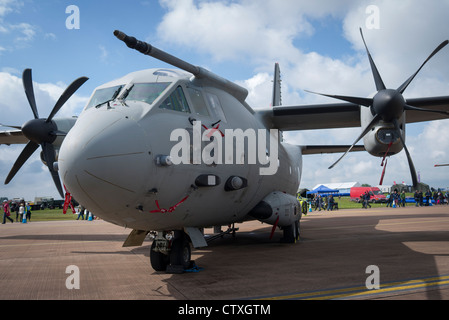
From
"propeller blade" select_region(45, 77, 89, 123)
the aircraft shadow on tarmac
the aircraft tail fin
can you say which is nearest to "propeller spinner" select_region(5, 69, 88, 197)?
"propeller blade" select_region(45, 77, 89, 123)

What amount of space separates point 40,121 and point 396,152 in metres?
12.5

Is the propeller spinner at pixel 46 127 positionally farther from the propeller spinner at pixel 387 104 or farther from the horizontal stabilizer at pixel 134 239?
the propeller spinner at pixel 387 104

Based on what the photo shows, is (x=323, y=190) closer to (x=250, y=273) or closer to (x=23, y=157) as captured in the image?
(x=23, y=157)

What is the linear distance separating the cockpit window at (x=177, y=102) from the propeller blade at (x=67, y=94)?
324 inches

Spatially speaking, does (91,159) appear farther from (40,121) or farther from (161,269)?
(40,121)

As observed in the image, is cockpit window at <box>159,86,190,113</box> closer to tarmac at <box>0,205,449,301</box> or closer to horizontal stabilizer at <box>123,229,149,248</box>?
horizontal stabilizer at <box>123,229,149,248</box>

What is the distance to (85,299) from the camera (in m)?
5.42

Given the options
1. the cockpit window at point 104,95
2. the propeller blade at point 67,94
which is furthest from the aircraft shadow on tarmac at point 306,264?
the propeller blade at point 67,94

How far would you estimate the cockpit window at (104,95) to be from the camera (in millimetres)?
6707

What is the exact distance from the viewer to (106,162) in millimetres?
5051

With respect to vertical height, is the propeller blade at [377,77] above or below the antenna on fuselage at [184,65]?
above

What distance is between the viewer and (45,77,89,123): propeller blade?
13.2 m

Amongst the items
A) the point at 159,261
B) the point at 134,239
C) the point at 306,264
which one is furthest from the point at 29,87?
the point at 306,264
